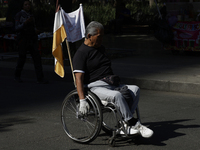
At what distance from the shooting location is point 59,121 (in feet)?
20.0

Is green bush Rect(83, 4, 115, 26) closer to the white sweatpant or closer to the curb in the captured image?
the curb

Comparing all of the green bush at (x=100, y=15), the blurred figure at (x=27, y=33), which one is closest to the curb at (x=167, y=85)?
the blurred figure at (x=27, y=33)

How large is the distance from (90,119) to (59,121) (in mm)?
1329

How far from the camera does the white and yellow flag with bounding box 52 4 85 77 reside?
18.4ft

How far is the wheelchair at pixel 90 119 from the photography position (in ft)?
15.3

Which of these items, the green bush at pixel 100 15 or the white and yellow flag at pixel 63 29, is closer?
the white and yellow flag at pixel 63 29

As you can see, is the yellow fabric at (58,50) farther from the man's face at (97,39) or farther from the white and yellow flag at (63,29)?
the man's face at (97,39)

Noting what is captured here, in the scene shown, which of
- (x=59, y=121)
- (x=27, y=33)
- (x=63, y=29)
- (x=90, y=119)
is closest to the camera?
(x=90, y=119)

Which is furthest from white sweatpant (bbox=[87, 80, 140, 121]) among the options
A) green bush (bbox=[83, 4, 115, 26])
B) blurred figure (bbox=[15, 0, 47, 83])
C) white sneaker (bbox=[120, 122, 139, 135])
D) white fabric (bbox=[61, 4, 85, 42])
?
green bush (bbox=[83, 4, 115, 26])

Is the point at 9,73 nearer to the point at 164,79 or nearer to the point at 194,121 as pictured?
the point at 164,79

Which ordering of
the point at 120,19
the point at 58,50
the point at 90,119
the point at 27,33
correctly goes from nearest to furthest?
the point at 90,119, the point at 58,50, the point at 27,33, the point at 120,19

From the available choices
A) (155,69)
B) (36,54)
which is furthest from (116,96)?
(155,69)

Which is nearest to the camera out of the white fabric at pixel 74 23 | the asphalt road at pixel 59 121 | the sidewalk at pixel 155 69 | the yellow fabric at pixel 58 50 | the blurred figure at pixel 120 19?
the asphalt road at pixel 59 121

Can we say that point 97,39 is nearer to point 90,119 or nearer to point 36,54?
point 90,119
